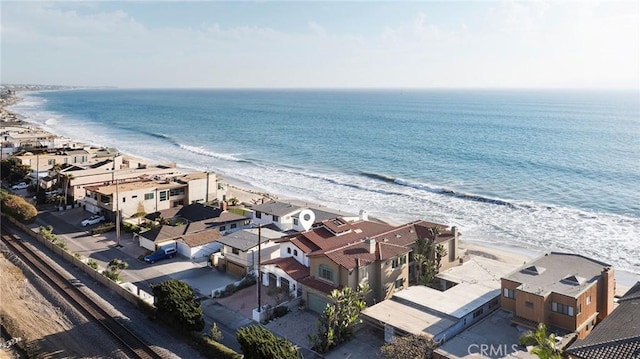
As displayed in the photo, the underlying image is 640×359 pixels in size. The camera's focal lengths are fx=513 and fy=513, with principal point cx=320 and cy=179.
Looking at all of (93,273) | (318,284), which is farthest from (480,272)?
(93,273)

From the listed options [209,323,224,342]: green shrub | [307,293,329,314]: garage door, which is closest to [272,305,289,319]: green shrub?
→ [307,293,329,314]: garage door

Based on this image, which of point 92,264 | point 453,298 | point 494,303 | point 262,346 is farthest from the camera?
point 92,264

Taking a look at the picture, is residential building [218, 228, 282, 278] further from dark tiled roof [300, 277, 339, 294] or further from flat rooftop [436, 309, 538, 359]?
flat rooftop [436, 309, 538, 359]

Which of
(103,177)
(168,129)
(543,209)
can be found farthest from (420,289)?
(168,129)

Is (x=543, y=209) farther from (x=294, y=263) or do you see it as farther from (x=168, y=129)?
(x=168, y=129)

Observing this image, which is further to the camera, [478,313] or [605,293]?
[478,313]

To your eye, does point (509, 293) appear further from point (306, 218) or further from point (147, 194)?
point (147, 194)

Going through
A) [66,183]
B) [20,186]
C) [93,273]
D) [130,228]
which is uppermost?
[66,183]
